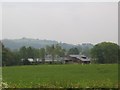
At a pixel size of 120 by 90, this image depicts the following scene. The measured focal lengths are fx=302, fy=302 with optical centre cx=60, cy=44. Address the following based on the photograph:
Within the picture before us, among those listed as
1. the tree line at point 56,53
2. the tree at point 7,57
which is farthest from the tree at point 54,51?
the tree at point 7,57

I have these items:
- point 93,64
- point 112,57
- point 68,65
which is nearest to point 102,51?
point 112,57

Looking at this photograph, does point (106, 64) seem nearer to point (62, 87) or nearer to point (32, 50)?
point (32, 50)

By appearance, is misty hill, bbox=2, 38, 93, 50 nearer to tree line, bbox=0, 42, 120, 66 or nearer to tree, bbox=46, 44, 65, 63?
tree line, bbox=0, 42, 120, 66

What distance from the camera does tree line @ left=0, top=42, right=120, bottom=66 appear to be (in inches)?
311

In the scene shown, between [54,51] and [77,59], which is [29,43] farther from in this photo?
[77,59]

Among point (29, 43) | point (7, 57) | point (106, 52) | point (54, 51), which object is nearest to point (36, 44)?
point (29, 43)

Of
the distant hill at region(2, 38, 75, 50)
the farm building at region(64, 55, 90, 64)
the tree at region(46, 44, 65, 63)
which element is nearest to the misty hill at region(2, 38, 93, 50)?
the distant hill at region(2, 38, 75, 50)

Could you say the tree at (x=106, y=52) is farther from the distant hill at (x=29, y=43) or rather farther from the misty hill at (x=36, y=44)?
the distant hill at (x=29, y=43)

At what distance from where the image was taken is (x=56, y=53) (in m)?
9.84

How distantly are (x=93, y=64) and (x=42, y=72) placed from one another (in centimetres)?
170

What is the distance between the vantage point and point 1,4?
6.92m

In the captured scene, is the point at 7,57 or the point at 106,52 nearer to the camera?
the point at 7,57

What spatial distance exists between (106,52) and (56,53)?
6.02ft

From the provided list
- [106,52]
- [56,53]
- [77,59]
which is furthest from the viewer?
[77,59]
